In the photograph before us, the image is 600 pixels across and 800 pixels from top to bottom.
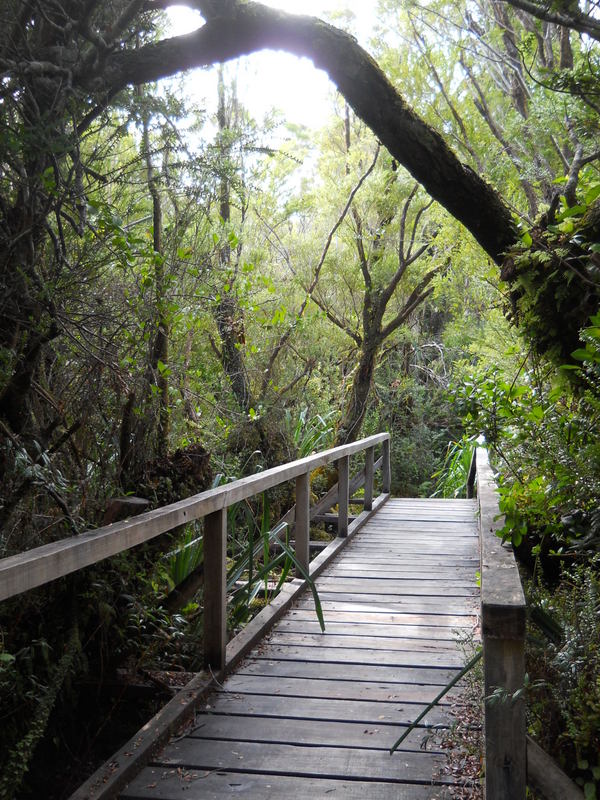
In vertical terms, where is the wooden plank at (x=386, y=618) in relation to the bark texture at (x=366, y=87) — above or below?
below

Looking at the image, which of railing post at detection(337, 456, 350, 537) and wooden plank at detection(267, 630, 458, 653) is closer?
wooden plank at detection(267, 630, 458, 653)

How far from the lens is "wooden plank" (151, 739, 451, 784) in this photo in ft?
8.77

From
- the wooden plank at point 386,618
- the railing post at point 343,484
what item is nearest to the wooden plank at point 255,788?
the wooden plank at point 386,618

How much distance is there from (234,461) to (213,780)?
4.86 m

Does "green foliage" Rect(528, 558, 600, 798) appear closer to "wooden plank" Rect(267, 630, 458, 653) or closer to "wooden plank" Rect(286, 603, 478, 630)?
"wooden plank" Rect(267, 630, 458, 653)

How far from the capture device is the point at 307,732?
3.03 metres

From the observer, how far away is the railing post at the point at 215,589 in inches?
134

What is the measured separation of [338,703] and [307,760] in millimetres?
562

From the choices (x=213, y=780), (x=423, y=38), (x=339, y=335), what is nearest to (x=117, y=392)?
(x=213, y=780)

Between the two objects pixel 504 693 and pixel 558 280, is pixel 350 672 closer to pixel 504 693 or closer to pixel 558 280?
pixel 504 693

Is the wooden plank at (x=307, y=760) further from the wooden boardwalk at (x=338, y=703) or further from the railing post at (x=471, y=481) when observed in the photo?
the railing post at (x=471, y=481)

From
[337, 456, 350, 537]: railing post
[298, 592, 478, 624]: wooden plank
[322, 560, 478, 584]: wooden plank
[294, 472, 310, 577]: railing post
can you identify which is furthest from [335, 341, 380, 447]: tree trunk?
[298, 592, 478, 624]: wooden plank

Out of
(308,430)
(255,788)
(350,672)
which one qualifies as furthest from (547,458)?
(308,430)

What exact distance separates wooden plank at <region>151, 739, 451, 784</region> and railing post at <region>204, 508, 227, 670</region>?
61cm
